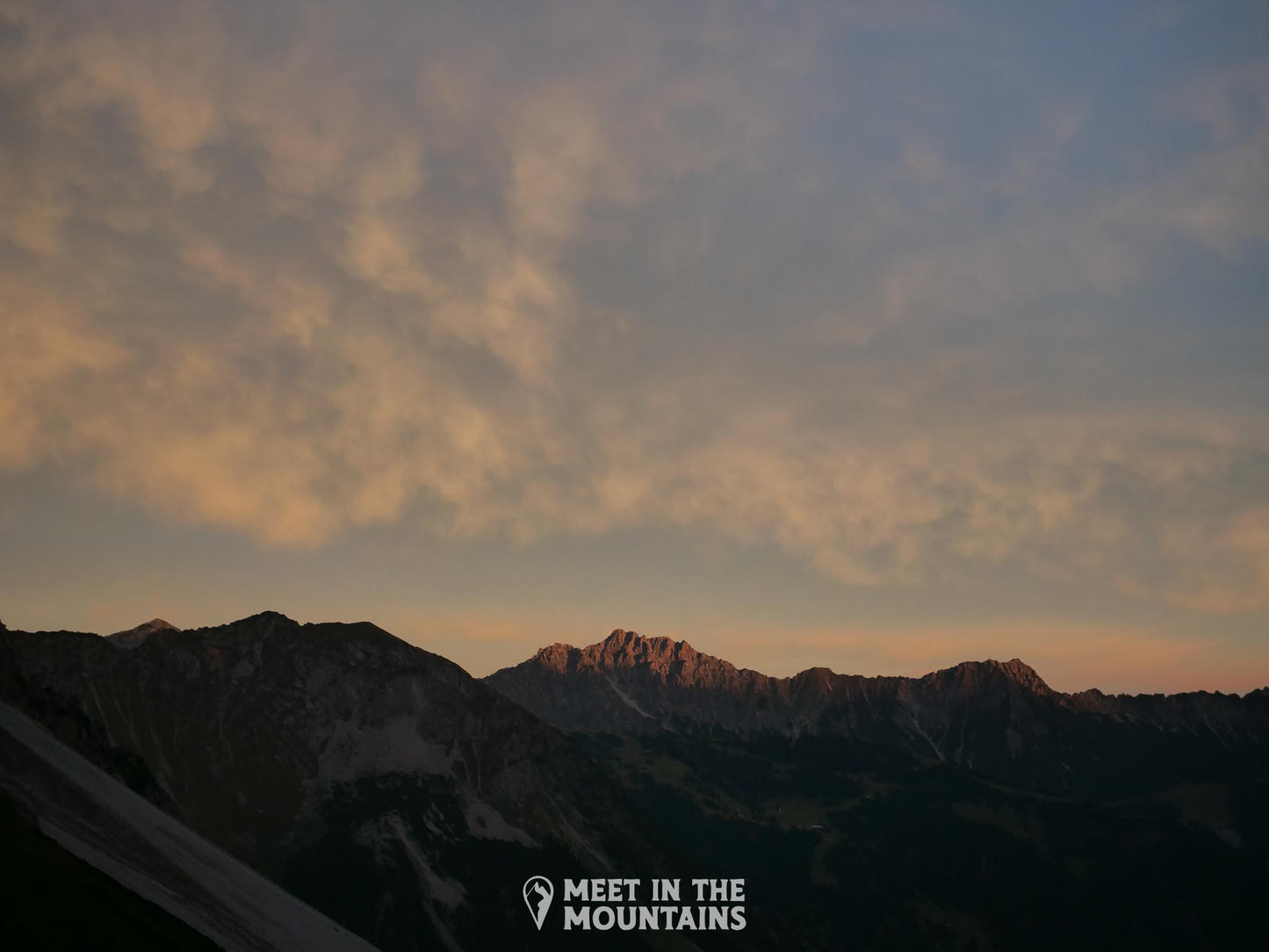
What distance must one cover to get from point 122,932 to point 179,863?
38237mm

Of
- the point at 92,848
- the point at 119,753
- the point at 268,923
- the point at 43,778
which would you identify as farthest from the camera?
the point at 119,753

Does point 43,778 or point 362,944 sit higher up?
point 43,778

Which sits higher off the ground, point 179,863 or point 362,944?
point 179,863

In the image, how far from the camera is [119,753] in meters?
148

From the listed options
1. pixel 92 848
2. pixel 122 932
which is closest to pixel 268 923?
pixel 92 848

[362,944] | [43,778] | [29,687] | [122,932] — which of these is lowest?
[362,944]

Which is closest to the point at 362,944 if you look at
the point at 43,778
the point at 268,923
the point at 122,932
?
the point at 268,923

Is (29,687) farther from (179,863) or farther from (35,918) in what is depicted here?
(35,918)

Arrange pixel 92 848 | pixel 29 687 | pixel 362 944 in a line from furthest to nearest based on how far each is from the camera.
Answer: pixel 29 687, pixel 362 944, pixel 92 848

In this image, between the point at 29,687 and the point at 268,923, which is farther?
the point at 29,687

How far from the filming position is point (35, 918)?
2290 inches

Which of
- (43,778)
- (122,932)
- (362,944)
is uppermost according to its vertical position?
(43,778)

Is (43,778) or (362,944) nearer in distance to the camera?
(43,778)

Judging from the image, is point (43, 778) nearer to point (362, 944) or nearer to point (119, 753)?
point (362, 944)
